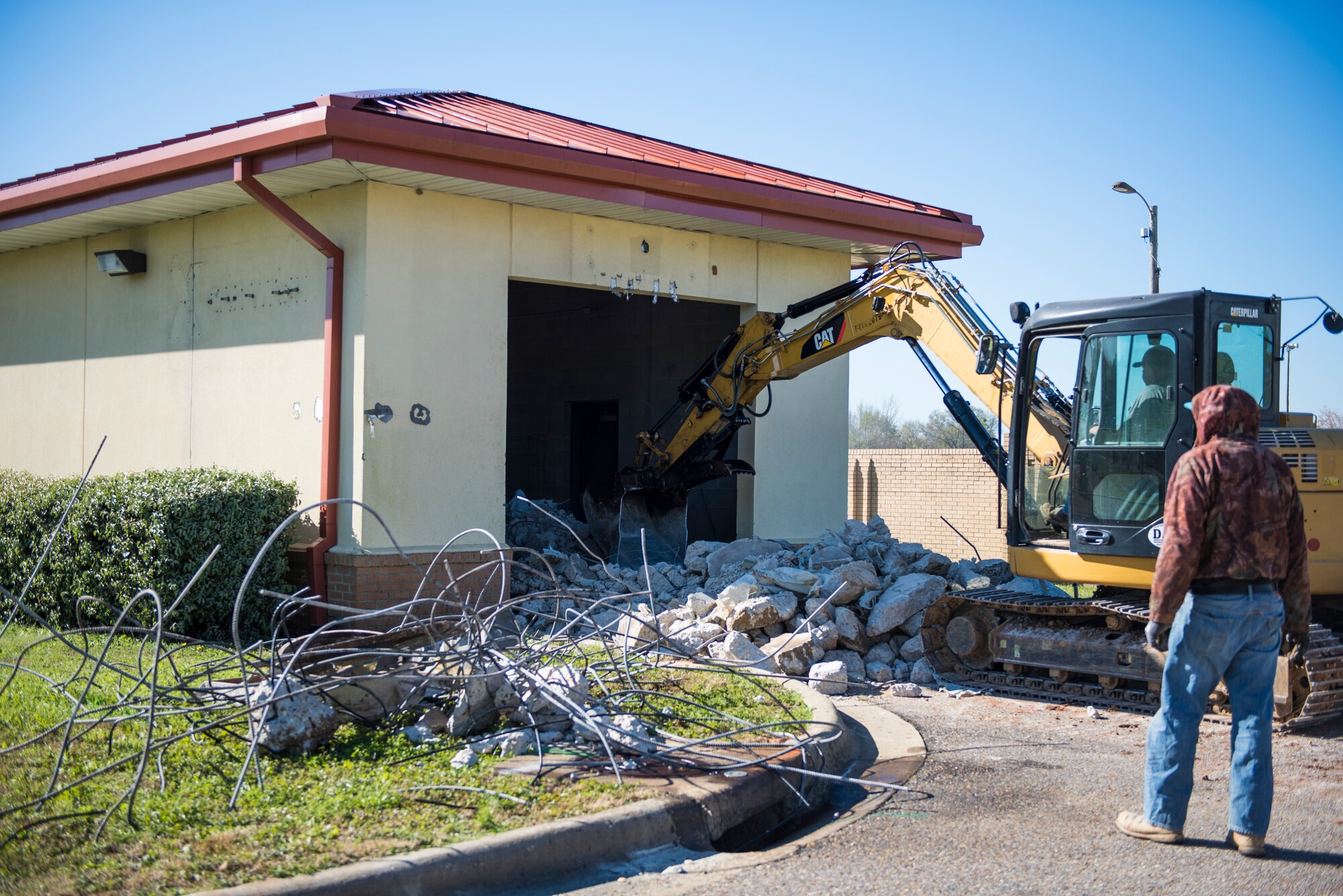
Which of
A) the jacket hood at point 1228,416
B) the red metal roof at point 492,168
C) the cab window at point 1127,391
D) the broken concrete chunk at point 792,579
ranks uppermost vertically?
the red metal roof at point 492,168

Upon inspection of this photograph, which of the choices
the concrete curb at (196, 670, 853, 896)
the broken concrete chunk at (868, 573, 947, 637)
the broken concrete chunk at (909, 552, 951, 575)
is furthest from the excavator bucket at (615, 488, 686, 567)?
the concrete curb at (196, 670, 853, 896)

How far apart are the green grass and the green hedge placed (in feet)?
10.1

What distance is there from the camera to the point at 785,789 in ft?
19.8

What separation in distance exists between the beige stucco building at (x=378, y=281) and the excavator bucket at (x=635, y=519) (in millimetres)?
843

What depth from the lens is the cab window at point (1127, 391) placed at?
793cm

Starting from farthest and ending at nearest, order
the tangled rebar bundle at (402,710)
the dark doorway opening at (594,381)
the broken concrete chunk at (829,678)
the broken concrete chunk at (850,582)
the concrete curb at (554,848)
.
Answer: the dark doorway opening at (594,381) → the broken concrete chunk at (850,582) → the broken concrete chunk at (829,678) → the tangled rebar bundle at (402,710) → the concrete curb at (554,848)

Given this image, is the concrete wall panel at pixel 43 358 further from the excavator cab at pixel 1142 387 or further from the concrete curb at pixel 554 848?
the excavator cab at pixel 1142 387

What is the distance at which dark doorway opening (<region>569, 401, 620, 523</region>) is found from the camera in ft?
58.4

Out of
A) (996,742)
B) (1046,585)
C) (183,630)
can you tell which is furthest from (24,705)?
(1046,585)

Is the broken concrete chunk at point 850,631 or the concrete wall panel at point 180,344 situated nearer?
the broken concrete chunk at point 850,631

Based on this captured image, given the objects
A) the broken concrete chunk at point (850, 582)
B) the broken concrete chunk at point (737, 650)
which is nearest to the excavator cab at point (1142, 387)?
the broken concrete chunk at point (850, 582)

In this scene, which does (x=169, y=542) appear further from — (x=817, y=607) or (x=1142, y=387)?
(x=1142, y=387)

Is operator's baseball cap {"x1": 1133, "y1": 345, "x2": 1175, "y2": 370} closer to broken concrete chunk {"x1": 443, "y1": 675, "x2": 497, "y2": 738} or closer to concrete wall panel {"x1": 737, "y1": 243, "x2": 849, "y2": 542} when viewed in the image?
broken concrete chunk {"x1": 443, "y1": 675, "x2": 497, "y2": 738}

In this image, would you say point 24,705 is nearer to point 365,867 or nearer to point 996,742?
point 365,867
